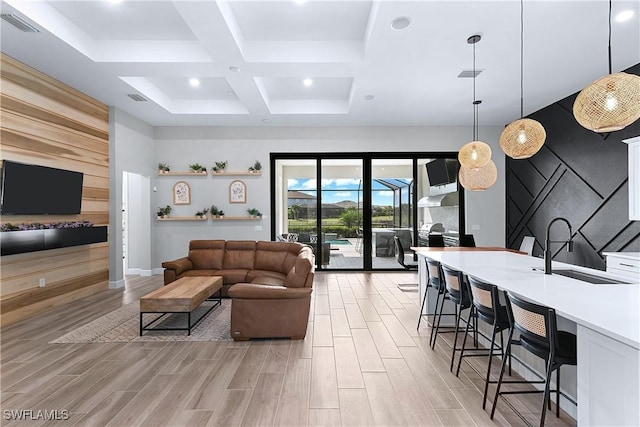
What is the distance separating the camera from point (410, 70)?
4262mm

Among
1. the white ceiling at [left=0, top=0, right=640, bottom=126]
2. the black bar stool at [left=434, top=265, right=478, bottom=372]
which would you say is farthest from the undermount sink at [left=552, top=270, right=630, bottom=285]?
the white ceiling at [left=0, top=0, right=640, bottom=126]

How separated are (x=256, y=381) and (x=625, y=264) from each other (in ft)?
14.5

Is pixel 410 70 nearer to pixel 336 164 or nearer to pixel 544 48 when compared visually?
pixel 544 48

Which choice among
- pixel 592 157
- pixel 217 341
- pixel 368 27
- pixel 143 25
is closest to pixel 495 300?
pixel 217 341

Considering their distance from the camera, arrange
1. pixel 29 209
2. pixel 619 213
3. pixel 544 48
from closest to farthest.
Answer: pixel 544 48 → pixel 29 209 → pixel 619 213

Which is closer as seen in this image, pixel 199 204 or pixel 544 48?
pixel 544 48

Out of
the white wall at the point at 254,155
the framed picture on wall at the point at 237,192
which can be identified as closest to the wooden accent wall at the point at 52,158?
the white wall at the point at 254,155

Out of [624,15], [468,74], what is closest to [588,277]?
[624,15]

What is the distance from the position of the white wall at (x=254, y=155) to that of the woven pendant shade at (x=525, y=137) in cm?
402

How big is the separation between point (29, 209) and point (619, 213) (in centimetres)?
780

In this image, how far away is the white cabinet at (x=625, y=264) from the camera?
364 cm

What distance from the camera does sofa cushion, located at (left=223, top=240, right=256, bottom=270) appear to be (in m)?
5.41

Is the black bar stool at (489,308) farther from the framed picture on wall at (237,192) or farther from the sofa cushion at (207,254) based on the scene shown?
the framed picture on wall at (237,192)

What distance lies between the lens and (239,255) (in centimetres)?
548
